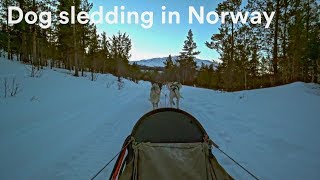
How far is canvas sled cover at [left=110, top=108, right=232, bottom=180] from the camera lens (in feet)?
13.1

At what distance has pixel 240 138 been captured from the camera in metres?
7.30

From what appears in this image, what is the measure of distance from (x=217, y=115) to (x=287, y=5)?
14914 millimetres

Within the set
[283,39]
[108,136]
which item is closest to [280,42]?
[283,39]

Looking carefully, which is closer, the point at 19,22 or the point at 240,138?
the point at 240,138

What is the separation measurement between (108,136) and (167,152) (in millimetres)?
→ 3579

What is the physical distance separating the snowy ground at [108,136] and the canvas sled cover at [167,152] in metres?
0.98

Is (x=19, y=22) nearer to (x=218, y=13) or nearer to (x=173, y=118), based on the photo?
(x=218, y=13)

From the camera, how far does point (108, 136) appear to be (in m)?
7.54

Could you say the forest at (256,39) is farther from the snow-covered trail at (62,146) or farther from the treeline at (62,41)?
the snow-covered trail at (62,146)

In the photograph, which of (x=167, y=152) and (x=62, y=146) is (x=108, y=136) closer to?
(x=62, y=146)

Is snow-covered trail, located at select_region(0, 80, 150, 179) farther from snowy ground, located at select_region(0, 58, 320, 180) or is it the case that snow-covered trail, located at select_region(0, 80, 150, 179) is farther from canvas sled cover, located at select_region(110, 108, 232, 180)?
canvas sled cover, located at select_region(110, 108, 232, 180)

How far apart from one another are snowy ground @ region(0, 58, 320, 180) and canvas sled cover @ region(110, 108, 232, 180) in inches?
38.5

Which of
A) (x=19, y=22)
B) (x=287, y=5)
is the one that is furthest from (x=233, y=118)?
(x=19, y=22)

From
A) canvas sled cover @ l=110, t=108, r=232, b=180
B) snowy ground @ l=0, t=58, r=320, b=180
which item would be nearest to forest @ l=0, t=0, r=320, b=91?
snowy ground @ l=0, t=58, r=320, b=180
